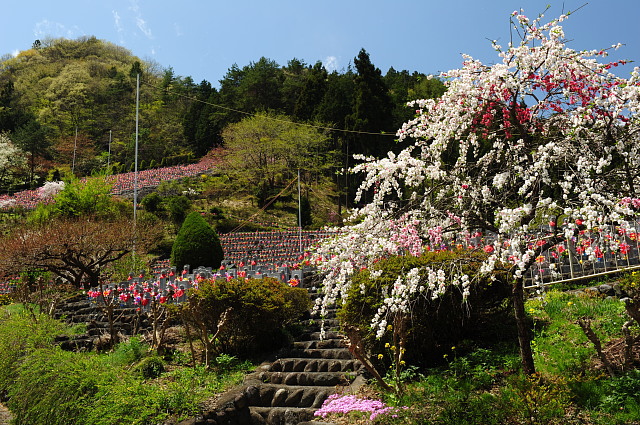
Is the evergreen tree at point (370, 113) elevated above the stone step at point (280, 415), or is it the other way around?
the evergreen tree at point (370, 113)

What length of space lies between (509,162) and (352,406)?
3.36 meters

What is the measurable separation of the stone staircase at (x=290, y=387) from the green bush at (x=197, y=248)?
1099 cm

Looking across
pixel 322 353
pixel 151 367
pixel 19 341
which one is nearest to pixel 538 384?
pixel 322 353

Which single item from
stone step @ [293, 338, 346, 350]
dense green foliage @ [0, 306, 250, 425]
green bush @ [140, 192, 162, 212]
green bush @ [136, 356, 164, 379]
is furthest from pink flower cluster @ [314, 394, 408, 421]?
green bush @ [140, 192, 162, 212]

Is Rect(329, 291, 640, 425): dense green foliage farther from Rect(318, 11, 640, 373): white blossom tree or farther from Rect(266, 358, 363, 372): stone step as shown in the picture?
Rect(266, 358, 363, 372): stone step

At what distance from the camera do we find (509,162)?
529 centimetres

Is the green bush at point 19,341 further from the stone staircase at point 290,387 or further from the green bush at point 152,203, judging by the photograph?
the green bush at point 152,203

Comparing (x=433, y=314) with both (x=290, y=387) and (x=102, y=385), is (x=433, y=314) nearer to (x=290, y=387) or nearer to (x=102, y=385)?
(x=290, y=387)

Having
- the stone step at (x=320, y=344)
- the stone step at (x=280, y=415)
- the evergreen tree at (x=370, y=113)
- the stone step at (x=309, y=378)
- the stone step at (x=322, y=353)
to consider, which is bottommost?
the stone step at (x=280, y=415)

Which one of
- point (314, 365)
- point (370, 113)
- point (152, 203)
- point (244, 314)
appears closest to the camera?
point (314, 365)

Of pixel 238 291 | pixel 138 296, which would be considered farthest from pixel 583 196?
pixel 138 296

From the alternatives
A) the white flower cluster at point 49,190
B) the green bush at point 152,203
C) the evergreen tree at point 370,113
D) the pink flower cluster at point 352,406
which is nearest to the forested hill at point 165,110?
the evergreen tree at point 370,113

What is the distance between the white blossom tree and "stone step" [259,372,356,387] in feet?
6.05

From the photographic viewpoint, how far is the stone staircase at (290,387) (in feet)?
21.2
